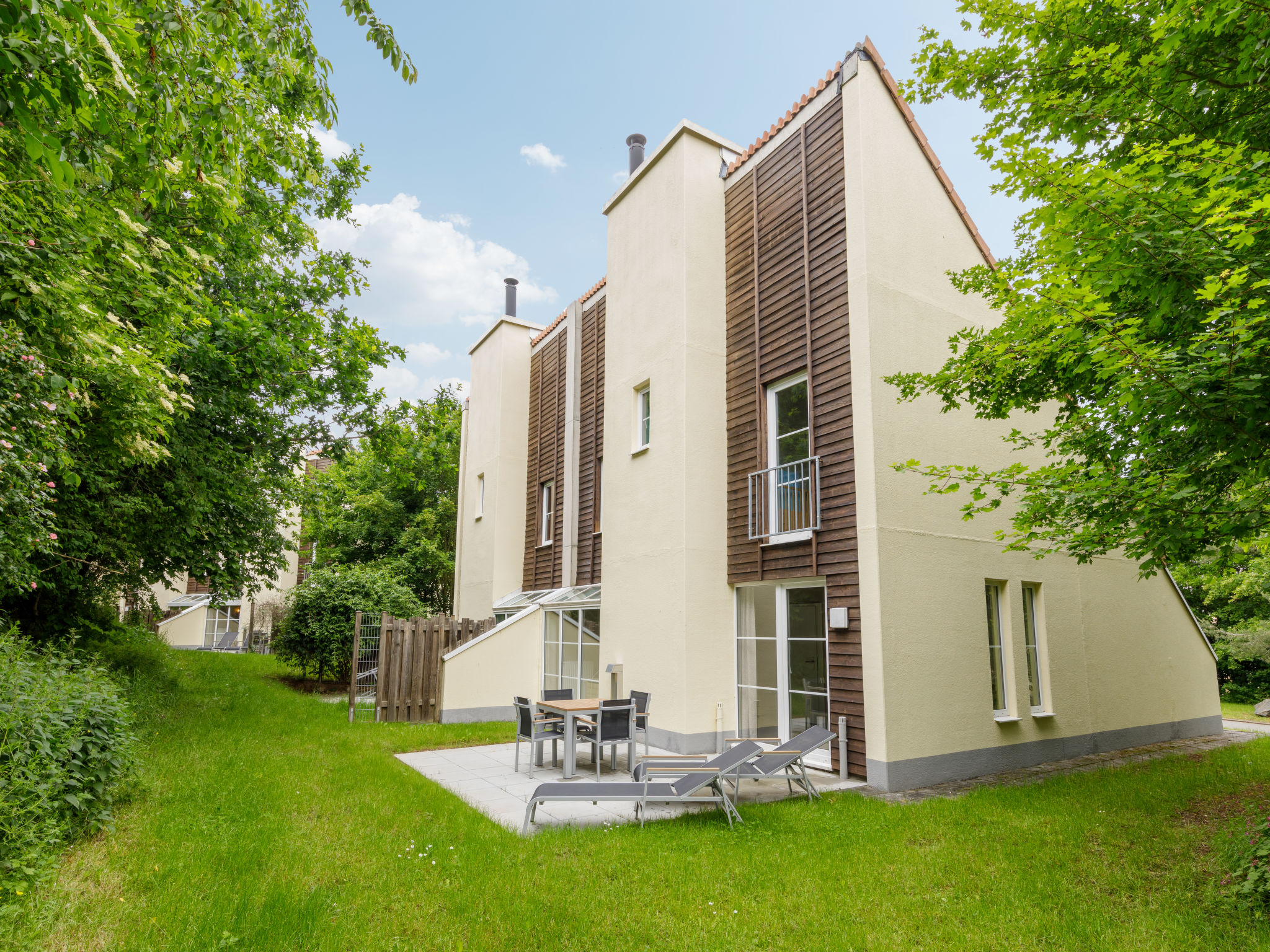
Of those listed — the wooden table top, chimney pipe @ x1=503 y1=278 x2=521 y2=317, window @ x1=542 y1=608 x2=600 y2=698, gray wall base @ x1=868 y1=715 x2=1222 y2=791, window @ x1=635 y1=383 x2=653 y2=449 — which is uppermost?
chimney pipe @ x1=503 y1=278 x2=521 y2=317

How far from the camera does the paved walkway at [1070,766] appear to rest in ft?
25.1

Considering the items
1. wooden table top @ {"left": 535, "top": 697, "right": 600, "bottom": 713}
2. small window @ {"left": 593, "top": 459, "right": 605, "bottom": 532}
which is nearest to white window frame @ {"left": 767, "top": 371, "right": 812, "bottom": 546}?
wooden table top @ {"left": 535, "top": 697, "right": 600, "bottom": 713}

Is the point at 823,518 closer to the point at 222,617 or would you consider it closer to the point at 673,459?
the point at 673,459

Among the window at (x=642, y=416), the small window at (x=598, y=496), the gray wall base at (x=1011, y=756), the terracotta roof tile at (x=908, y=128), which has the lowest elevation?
the gray wall base at (x=1011, y=756)

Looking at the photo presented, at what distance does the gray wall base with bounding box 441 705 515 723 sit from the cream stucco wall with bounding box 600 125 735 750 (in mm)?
2847

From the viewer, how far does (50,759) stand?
17.4ft

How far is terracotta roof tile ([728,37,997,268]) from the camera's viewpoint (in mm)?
9367

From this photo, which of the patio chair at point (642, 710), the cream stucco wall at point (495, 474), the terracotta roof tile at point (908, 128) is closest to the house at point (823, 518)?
the terracotta roof tile at point (908, 128)

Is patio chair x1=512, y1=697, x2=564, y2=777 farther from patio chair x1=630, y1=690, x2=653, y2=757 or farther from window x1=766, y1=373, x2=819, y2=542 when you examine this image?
window x1=766, y1=373, x2=819, y2=542

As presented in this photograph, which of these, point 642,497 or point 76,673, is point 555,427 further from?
point 76,673

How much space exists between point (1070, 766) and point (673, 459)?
21.4ft

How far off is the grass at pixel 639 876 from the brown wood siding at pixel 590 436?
20.8 ft

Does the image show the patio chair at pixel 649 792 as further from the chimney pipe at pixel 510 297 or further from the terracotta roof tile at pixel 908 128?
the chimney pipe at pixel 510 297

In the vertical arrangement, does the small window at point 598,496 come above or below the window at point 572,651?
above
